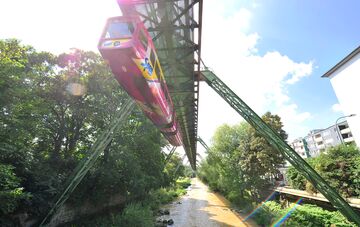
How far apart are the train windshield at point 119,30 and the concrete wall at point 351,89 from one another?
2713 centimetres

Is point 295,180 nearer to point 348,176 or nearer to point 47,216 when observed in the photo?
point 348,176

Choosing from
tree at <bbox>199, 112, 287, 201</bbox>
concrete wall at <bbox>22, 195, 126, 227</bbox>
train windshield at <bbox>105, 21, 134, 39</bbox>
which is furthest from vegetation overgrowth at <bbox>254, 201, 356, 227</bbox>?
concrete wall at <bbox>22, 195, 126, 227</bbox>

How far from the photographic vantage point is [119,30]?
18.7ft

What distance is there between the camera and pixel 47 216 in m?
11.1

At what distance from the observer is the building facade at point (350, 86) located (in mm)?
22375

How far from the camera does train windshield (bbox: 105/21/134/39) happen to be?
556cm

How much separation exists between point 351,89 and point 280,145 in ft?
68.8

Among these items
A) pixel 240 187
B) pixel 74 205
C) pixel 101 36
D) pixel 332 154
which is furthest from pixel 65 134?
pixel 332 154

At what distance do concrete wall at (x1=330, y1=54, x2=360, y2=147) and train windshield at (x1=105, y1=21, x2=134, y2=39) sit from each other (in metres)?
27.1

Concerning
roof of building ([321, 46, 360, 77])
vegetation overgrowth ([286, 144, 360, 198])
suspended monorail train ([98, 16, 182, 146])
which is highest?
roof of building ([321, 46, 360, 77])

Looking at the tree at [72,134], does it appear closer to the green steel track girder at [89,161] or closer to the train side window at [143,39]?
the green steel track girder at [89,161]

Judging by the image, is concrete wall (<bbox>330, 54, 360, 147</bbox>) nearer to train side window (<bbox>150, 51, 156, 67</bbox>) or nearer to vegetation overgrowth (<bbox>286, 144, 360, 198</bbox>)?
vegetation overgrowth (<bbox>286, 144, 360, 198</bbox>)

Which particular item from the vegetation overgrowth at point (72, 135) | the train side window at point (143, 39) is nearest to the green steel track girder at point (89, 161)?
the vegetation overgrowth at point (72, 135)

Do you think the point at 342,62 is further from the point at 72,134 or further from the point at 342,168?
the point at 72,134
